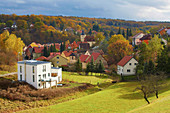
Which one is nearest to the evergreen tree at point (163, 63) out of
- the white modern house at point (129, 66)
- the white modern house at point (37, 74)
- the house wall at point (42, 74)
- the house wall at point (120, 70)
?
the white modern house at point (129, 66)

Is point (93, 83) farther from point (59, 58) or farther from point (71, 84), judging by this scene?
point (59, 58)

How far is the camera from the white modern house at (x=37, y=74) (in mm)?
31844

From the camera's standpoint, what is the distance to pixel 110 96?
1071 inches

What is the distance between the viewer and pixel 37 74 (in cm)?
3189

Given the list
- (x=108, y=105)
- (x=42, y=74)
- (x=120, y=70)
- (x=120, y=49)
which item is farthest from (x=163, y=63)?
(x=42, y=74)

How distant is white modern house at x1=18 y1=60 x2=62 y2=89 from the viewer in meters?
31.8

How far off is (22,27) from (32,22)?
1313cm

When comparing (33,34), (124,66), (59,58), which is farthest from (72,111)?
(33,34)

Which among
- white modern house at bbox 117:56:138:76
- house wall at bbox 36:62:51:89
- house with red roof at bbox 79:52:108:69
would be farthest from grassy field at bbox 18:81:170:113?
house with red roof at bbox 79:52:108:69

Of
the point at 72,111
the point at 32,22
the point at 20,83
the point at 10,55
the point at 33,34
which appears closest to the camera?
the point at 72,111

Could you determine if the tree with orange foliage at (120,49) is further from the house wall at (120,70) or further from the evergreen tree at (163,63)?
the evergreen tree at (163,63)

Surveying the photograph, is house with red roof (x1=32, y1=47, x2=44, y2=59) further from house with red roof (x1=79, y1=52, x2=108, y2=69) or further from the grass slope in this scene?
the grass slope

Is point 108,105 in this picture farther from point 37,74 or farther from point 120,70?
point 120,70

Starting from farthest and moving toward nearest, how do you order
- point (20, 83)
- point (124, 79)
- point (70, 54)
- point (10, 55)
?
1. point (70, 54)
2. point (10, 55)
3. point (124, 79)
4. point (20, 83)
